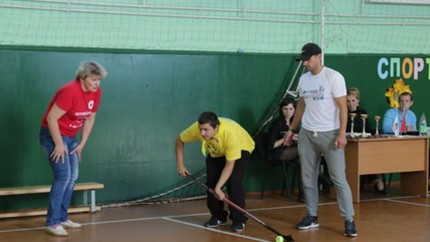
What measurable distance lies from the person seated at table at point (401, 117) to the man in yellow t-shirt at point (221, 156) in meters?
2.68

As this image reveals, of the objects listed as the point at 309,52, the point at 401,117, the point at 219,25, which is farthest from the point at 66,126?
the point at 401,117

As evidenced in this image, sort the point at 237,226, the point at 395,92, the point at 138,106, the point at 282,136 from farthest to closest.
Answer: the point at 395,92 < the point at 282,136 < the point at 138,106 < the point at 237,226

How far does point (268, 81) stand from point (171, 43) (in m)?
1.25

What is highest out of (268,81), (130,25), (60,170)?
(130,25)

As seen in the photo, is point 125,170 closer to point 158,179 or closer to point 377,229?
point 158,179

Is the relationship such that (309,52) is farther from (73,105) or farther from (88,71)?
(73,105)

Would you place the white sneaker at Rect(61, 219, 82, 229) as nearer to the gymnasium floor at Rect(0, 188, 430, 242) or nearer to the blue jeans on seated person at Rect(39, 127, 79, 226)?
the gymnasium floor at Rect(0, 188, 430, 242)

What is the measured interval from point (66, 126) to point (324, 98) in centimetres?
209

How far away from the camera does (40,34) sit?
7.60m

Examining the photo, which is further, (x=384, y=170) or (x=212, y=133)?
(x=384, y=170)

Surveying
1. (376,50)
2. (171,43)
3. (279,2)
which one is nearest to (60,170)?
(171,43)

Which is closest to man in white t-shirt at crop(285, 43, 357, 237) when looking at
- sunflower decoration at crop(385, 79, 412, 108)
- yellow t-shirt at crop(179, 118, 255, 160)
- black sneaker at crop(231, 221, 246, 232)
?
yellow t-shirt at crop(179, 118, 255, 160)

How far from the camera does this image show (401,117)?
29.1 ft

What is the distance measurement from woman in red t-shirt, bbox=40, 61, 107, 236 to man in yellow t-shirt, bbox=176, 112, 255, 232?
814mm
